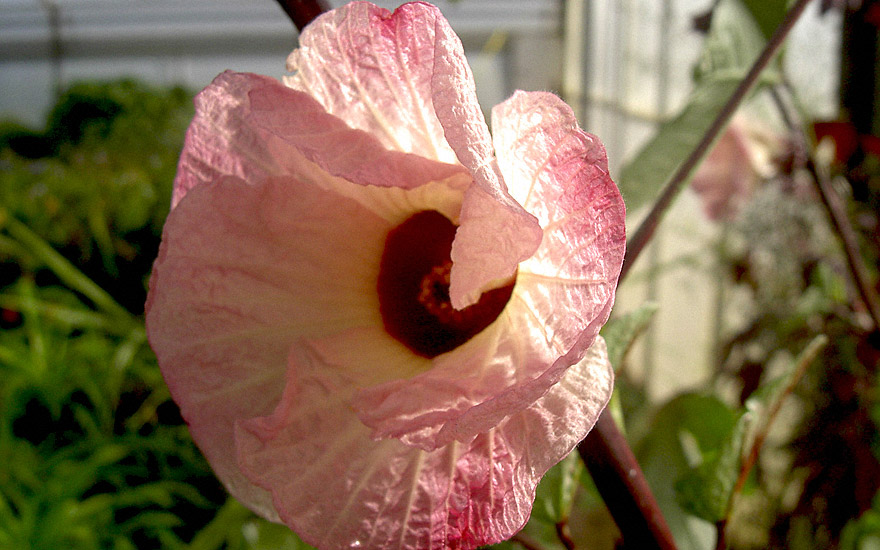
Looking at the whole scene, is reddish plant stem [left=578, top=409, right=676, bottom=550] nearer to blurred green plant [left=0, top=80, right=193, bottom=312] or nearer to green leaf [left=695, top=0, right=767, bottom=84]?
green leaf [left=695, top=0, right=767, bottom=84]

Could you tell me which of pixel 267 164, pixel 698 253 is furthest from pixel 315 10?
pixel 698 253

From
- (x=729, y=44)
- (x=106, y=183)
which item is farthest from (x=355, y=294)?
(x=106, y=183)

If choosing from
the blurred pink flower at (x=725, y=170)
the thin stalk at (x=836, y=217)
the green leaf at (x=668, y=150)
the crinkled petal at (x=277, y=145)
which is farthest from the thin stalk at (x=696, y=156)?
the blurred pink flower at (x=725, y=170)

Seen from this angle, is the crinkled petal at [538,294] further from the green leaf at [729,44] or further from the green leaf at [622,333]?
the green leaf at [729,44]

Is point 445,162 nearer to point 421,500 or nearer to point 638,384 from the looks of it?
point 421,500

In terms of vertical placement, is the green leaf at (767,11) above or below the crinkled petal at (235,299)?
above

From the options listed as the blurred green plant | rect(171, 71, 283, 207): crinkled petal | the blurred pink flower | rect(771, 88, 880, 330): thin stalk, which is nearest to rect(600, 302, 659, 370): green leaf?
rect(171, 71, 283, 207): crinkled petal

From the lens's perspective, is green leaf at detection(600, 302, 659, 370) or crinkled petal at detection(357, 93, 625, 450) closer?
crinkled petal at detection(357, 93, 625, 450)
